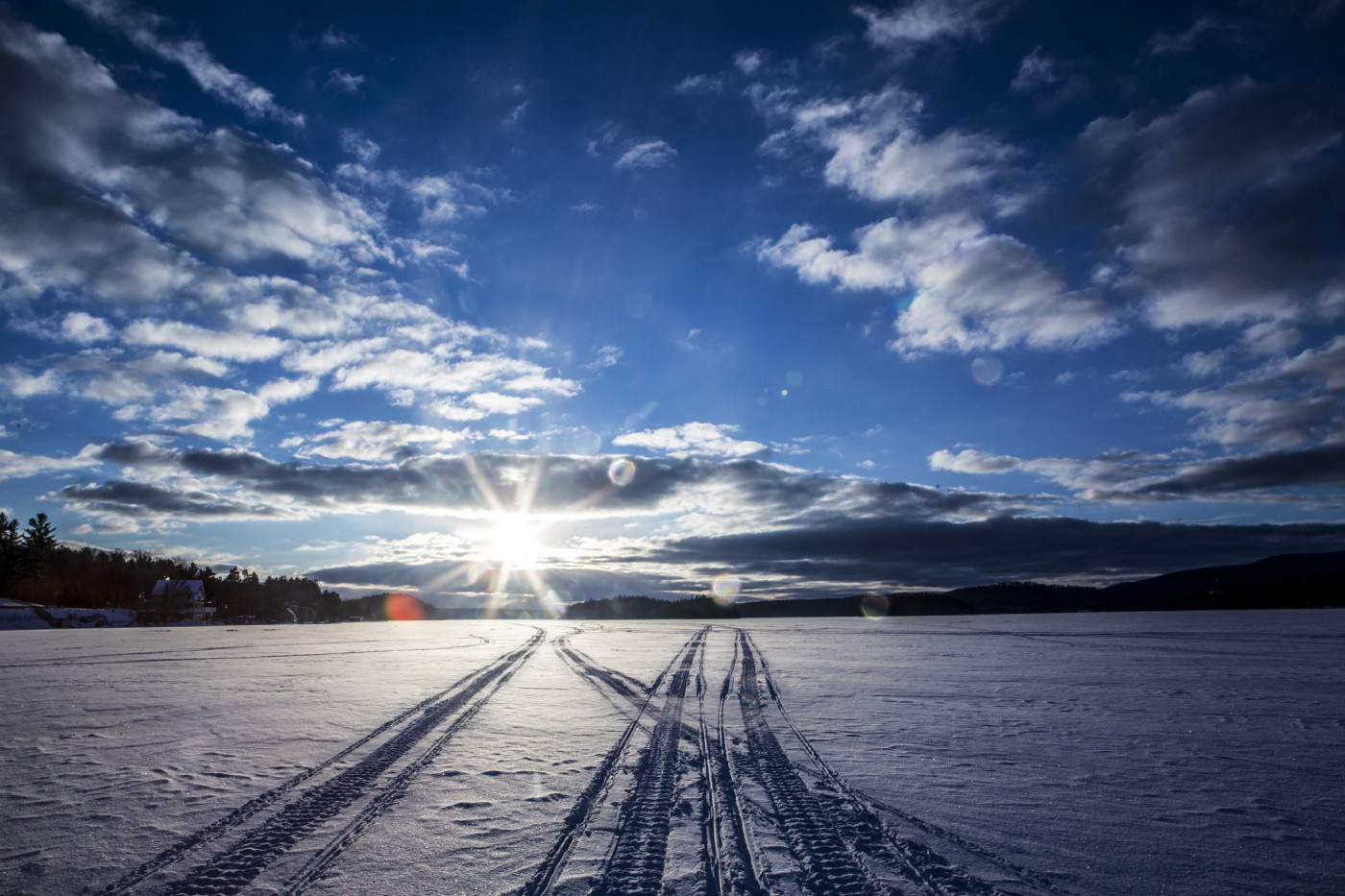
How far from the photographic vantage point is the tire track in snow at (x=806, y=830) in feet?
11.5

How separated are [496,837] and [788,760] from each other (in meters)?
3.02

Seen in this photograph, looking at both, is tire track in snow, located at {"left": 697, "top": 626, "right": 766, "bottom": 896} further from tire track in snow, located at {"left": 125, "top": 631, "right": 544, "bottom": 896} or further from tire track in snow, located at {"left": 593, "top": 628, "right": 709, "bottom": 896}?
tire track in snow, located at {"left": 125, "top": 631, "right": 544, "bottom": 896}

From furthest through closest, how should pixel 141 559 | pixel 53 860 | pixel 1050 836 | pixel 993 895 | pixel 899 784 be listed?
pixel 141 559 → pixel 899 784 → pixel 1050 836 → pixel 53 860 → pixel 993 895

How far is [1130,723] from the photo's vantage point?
25.6ft

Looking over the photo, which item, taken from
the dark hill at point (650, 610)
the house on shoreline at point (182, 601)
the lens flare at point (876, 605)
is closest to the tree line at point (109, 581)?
the house on shoreline at point (182, 601)

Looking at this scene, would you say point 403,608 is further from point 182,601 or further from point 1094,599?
point 1094,599

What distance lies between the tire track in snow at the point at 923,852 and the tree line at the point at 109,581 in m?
94.6

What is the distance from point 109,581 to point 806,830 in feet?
417

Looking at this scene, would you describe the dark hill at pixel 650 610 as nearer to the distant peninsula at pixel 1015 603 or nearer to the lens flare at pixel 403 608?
the distant peninsula at pixel 1015 603

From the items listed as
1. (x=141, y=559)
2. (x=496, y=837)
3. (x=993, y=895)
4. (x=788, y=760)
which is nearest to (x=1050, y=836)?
(x=993, y=895)

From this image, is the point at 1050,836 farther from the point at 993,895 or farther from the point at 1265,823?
the point at 1265,823

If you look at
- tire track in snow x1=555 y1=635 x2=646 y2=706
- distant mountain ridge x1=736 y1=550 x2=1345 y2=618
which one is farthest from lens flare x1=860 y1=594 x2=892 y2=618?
tire track in snow x1=555 y1=635 x2=646 y2=706

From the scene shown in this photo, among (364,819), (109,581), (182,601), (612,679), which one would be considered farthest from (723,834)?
(109,581)

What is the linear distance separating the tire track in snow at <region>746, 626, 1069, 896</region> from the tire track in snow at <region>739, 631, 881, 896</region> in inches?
7.9
